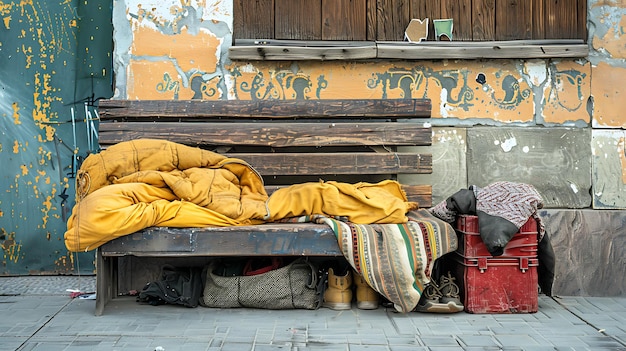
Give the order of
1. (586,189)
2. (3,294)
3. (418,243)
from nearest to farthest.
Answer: (418,243) → (3,294) → (586,189)

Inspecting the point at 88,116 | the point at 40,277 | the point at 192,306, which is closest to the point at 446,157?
the point at 192,306

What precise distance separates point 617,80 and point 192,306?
3.59 metres

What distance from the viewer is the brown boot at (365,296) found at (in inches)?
167

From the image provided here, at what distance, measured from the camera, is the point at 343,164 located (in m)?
4.68

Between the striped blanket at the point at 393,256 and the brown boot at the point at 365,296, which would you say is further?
the brown boot at the point at 365,296

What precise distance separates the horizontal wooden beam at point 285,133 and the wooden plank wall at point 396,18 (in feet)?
2.62

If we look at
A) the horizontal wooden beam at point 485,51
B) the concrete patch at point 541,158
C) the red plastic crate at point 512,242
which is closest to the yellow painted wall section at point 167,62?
the horizontal wooden beam at point 485,51

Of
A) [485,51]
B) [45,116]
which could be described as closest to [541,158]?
[485,51]

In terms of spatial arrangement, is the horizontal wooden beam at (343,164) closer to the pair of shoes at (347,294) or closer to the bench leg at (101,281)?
the pair of shoes at (347,294)

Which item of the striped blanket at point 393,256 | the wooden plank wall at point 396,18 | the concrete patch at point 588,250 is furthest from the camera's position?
the wooden plank wall at point 396,18

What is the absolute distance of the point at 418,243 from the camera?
160 inches

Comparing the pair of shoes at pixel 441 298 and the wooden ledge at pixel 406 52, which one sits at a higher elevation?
the wooden ledge at pixel 406 52

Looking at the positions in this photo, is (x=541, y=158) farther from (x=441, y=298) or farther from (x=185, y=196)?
(x=185, y=196)

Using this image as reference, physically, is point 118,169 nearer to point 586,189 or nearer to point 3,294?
point 3,294
